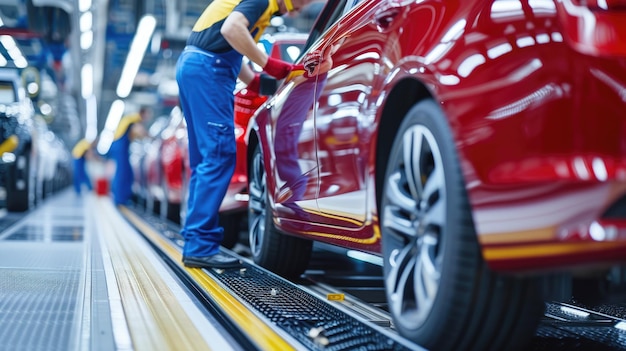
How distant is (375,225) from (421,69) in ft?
2.13

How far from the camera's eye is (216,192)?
4.62 meters

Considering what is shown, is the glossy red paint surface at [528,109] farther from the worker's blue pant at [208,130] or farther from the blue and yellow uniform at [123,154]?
the blue and yellow uniform at [123,154]

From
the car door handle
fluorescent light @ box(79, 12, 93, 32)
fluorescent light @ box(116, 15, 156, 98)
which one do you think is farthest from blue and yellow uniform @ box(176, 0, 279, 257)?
fluorescent light @ box(79, 12, 93, 32)

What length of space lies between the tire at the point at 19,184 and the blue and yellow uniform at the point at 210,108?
6.50 meters

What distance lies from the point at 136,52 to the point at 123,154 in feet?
20.1

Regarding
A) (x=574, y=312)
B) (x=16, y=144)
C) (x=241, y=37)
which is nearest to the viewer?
(x=574, y=312)

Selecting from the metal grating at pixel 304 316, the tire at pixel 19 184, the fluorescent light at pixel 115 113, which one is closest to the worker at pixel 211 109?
the metal grating at pixel 304 316

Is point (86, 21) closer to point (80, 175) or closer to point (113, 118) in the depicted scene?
point (80, 175)

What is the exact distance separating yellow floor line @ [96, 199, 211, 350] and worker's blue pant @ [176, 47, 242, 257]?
0.37m

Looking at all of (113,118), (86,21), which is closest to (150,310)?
(86,21)

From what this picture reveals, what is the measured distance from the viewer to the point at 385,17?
8.74 feet

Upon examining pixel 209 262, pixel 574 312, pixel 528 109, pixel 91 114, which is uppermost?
pixel 91 114

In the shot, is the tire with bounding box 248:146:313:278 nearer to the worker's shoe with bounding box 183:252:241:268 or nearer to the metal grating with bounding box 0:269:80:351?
the worker's shoe with bounding box 183:252:241:268

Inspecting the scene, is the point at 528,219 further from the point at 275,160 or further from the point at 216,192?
the point at 216,192
